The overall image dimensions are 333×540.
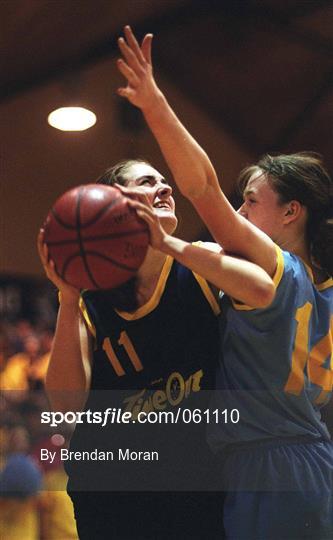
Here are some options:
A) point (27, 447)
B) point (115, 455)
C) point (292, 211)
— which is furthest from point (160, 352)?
point (27, 447)

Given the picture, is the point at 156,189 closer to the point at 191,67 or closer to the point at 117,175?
the point at 117,175

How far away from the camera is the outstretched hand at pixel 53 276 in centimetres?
222

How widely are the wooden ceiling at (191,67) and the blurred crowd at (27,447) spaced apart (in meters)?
1.35

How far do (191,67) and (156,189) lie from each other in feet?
12.7

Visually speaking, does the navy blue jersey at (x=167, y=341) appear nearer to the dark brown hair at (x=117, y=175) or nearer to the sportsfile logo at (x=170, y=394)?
the sportsfile logo at (x=170, y=394)

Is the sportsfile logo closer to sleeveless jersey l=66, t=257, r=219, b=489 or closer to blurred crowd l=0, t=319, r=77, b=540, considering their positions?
sleeveless jersey l=66, t=257, r=219, b=489

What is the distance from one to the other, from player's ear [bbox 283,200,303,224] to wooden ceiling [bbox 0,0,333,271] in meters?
3.04

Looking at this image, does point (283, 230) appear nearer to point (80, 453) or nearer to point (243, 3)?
point (80, 453)

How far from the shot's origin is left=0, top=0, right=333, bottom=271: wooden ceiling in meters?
5.48

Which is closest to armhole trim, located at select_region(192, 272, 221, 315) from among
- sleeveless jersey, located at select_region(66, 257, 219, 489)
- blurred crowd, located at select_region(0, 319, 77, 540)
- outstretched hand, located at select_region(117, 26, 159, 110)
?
sleeveless jersey, located at select_region(66, 257, 219, 489)

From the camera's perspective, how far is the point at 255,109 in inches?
251

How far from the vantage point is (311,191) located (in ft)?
8.44

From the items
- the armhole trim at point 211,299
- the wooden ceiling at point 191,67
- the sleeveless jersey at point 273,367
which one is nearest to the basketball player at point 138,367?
the armhole trim at point 211,299

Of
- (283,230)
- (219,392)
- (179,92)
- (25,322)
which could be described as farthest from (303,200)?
(25,322)
